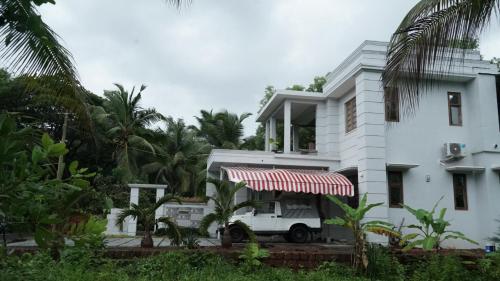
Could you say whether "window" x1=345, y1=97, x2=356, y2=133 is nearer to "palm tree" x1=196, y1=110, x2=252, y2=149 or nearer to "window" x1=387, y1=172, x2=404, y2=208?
"window" x1=387, y1=172, x2=404, y2=208

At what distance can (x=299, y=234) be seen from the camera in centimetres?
1445

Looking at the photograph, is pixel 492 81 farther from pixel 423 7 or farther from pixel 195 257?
pixel 195 257

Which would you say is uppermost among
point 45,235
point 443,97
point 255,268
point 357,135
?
point 443,97

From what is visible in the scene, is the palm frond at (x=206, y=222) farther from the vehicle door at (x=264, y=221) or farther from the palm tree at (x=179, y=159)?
the palm tree at (x=179, y=159)

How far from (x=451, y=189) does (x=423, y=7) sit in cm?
1033

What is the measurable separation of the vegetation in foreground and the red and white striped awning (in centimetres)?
542


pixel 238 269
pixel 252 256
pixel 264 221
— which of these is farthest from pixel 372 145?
pixel 238 269

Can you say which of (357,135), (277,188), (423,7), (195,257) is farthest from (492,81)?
(195,257)

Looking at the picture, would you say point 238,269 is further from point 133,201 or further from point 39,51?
point 133,201

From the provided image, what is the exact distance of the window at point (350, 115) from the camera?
15.6 metres

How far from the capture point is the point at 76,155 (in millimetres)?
31125

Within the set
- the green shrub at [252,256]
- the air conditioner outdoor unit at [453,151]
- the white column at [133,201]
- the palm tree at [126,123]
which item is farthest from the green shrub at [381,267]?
the palm tree at [126,123]

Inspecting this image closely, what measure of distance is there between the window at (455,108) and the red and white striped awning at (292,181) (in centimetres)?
456

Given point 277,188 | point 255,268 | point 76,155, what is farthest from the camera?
point 76,155
